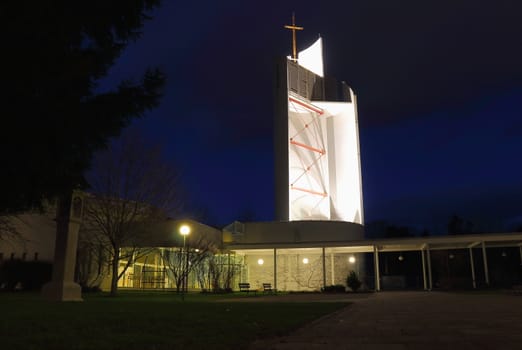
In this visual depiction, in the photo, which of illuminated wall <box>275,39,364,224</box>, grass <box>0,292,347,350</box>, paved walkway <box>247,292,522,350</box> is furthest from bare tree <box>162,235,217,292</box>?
paved walkway <box>247,292,522,350</box>

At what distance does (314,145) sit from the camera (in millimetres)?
39125

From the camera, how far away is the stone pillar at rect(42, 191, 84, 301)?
13781 millimetres

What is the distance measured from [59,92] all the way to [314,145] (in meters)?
35.4

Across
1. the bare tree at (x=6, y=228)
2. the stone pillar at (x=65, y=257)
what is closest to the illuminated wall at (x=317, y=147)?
the bare tree at (x=6, y=228)

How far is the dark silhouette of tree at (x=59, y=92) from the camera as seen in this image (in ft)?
12.7

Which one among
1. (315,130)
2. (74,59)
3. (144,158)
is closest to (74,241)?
(144,158)

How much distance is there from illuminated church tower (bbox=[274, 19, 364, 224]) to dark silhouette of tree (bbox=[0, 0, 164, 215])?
1147 inches

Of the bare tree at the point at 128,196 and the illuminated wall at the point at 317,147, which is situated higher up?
the illuminated wall at the point at 317,147

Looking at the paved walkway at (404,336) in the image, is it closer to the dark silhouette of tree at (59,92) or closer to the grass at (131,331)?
the grass at (131,331)

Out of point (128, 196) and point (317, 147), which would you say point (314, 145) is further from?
point (128, 196)

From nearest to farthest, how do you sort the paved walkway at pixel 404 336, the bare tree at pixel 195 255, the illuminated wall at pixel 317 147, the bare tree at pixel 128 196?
→ the paved walkway at pixel 404 336 < the bare tree at pixel 128 196 < the bare tree at pixel 195 255 < the illuminated wall at pixel 317 147

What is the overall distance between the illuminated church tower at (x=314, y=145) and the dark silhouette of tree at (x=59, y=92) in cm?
2914

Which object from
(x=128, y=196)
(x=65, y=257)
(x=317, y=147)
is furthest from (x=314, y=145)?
(x=65, y=257)

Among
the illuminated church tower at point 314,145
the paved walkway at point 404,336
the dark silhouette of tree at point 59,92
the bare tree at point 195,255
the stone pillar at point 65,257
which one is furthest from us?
the illuminated church tower at point 314,145
